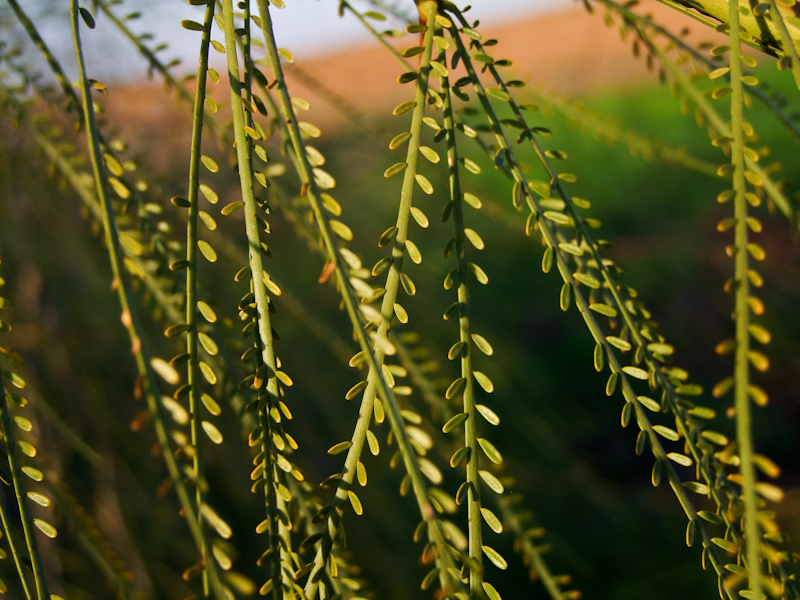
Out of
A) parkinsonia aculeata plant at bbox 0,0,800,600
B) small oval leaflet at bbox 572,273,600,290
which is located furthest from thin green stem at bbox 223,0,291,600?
small oval leaflet at bbox 572,273,600,290

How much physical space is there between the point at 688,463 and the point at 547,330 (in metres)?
1.82

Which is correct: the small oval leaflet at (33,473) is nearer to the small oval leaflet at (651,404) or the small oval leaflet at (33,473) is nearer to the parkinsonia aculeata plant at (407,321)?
the parkinsonia aculeata plant at (407,321)

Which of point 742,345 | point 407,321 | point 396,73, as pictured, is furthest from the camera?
point 396,73

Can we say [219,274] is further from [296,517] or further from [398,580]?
[296,517]

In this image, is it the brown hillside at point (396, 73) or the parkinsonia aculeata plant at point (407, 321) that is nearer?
the parkinsonia aculeata plant at point (407, 321)

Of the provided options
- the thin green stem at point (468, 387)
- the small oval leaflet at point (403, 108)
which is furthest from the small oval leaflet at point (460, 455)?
the small oval leaflet at point (403, 108)

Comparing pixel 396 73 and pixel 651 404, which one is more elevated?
pixel 651 404

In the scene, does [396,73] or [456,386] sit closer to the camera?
[456,386]

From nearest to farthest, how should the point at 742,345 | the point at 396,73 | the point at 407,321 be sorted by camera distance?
1. the point at 742,345
2. the point at 407,321
3. the point at 396,73

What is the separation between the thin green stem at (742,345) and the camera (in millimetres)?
153

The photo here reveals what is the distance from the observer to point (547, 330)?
2016 millimetres

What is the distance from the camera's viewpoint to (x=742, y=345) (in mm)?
165

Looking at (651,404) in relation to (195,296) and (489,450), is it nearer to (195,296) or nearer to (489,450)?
(489,450)

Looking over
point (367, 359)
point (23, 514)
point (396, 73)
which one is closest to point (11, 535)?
point (23, 514)
